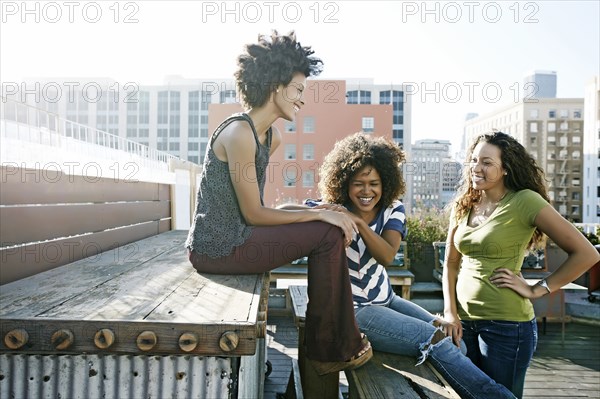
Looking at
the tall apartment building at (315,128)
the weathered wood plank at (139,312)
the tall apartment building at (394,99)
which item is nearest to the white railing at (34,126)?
the weathered wood plank at (139,312)

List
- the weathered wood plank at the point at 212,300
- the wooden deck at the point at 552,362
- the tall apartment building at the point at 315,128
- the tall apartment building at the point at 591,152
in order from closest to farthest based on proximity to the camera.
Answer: the weathered wood plank at the point at 212,300 < the wooden deck at the point at 552,362 < the tall apartment building at the point at 315,128 < the tall apartment building at the point at 591,152

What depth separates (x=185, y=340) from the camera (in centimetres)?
140

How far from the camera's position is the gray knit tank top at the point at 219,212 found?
1.97m

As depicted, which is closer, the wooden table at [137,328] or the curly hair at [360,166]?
the wooden table at [137,328]

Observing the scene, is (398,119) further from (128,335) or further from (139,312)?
(128,335)

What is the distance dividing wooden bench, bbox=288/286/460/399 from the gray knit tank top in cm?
48

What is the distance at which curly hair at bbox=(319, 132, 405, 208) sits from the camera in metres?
2.31

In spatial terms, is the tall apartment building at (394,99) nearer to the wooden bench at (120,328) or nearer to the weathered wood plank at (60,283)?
the weathered wood plank at (60,283)

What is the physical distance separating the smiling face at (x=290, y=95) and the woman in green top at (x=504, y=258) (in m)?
0.74

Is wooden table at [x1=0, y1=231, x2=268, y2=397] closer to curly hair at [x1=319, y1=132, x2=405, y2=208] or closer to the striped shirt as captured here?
the striped shirt

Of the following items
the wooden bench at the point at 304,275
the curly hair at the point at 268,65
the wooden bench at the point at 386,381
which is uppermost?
the curly hair at the point at 268,65

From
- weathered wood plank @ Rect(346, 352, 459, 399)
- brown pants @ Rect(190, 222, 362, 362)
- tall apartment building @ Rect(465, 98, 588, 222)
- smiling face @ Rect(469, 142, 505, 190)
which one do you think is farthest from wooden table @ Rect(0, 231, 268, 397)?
tall apartment building @ Rect(465, 98, 588, 222)

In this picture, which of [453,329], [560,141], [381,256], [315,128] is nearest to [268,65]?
[381,256]

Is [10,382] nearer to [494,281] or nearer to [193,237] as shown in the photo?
[193,237]
